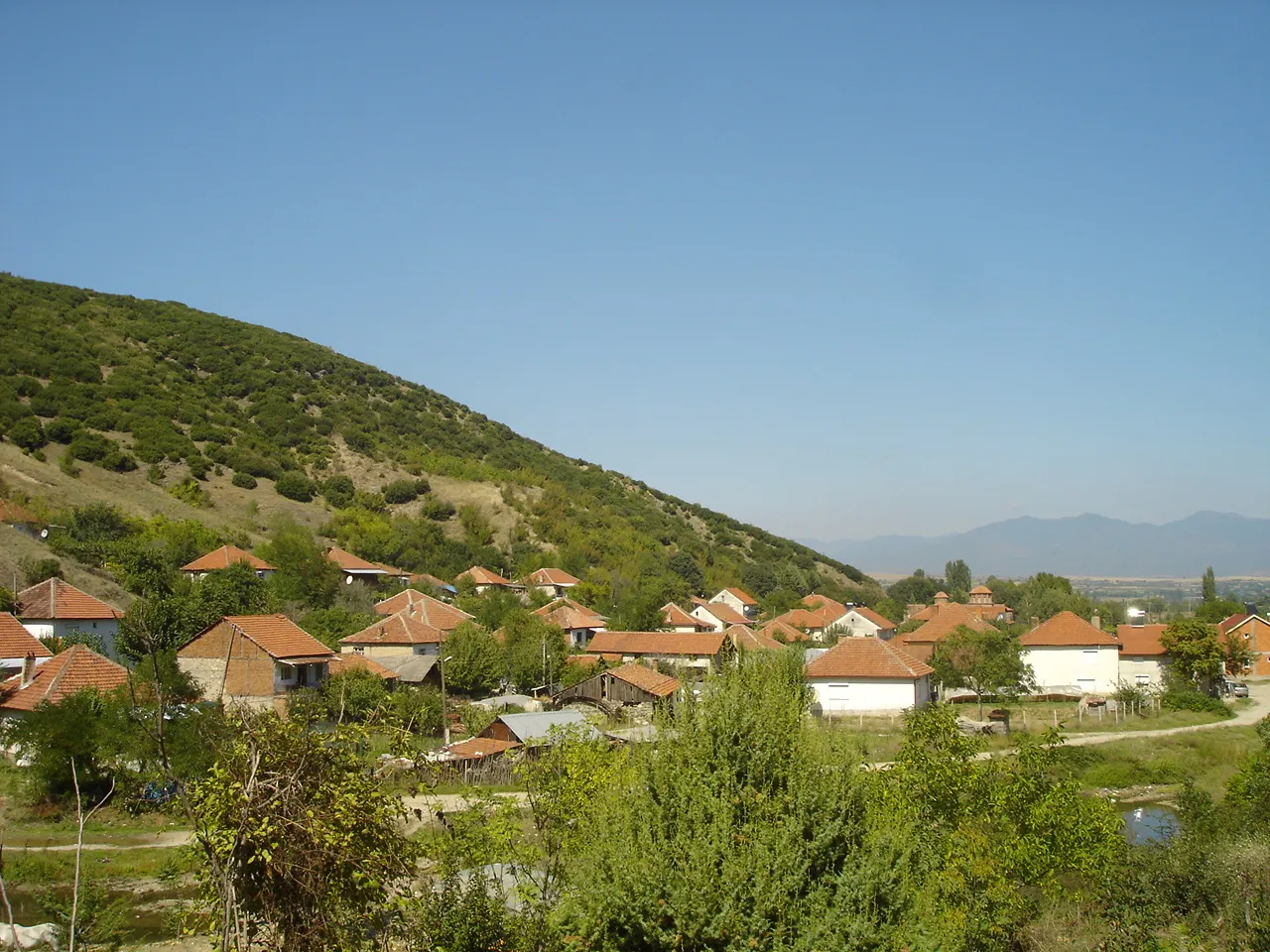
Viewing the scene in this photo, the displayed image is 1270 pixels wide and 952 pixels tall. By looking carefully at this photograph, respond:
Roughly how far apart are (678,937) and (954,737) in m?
8.13

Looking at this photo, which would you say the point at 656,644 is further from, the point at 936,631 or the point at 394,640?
the point at 936,631

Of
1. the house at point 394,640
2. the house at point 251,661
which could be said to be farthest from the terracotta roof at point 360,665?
the house at point 394,640

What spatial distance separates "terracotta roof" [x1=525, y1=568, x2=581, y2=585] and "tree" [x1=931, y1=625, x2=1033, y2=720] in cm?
3051

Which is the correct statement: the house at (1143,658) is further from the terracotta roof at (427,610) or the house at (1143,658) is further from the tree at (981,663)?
the terracotta roof at (427,610)

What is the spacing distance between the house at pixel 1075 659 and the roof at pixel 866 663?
32.7ft

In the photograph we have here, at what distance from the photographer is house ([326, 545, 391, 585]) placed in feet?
209

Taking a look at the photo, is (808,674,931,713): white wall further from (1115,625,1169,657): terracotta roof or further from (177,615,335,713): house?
(177,615,335,713): house

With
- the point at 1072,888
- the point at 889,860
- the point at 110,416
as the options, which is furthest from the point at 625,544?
the point at 889,860

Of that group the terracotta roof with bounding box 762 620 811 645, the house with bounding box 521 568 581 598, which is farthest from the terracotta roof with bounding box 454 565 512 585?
the terracotta roof with bounding box 762 620 811 645

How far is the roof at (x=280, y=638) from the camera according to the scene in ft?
112

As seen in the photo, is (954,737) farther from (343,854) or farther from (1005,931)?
(343,854)

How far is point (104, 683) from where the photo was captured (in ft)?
95.9

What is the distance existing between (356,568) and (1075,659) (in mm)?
43853

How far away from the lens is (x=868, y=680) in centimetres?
4066
